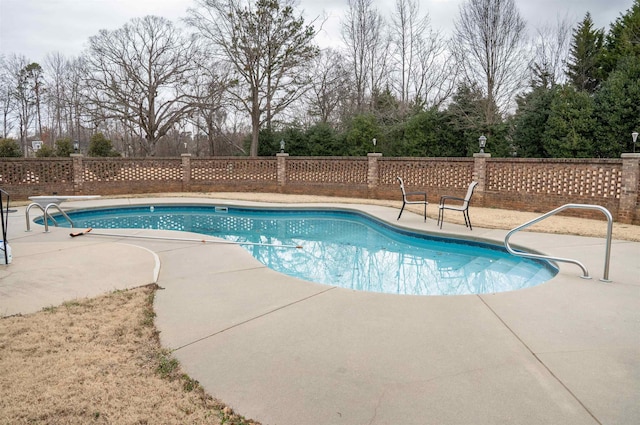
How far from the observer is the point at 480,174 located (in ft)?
35.9

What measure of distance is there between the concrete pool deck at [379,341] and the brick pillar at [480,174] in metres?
5.99

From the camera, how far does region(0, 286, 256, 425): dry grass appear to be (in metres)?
1.99

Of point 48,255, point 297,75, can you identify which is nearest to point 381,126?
point 297,75

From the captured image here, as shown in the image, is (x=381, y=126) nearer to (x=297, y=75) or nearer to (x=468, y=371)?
(x=297, y=75)

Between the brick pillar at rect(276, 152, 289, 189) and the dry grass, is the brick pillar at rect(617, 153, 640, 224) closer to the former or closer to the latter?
the dry grass

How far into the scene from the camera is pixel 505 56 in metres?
17.3

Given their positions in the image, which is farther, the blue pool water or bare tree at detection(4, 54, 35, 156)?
bare tree at detection(4, 54, 35, 156)

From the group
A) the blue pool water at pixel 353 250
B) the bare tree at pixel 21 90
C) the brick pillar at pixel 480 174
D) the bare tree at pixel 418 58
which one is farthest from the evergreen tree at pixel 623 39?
the bare tree at pixel 21 90

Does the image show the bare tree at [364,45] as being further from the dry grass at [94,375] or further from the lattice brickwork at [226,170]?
the dry grass at [94,375]

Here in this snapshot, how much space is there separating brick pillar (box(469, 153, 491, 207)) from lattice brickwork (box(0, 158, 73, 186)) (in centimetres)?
1265

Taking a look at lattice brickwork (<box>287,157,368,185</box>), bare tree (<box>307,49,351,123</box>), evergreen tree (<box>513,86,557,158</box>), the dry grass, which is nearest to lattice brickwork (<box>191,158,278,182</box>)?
lattice brickwork (<box>287,157,368,185</box>)

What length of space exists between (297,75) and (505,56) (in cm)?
969

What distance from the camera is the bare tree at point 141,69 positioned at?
2231 centimetres

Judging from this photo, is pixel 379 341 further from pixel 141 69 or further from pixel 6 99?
pixel 6 99
